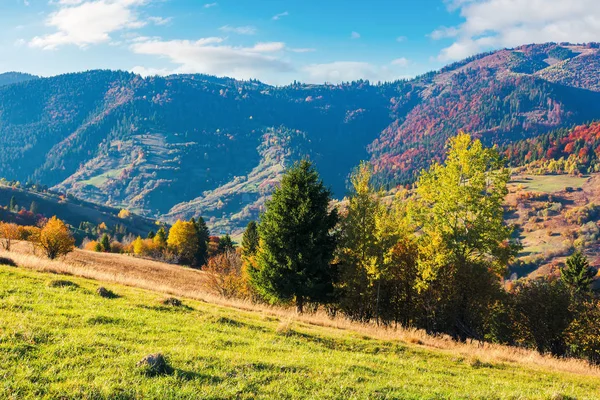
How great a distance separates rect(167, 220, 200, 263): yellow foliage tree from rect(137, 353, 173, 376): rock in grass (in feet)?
341

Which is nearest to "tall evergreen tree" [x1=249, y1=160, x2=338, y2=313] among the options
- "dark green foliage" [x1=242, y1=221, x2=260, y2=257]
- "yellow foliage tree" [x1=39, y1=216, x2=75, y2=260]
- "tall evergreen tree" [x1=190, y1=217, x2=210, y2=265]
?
"yellow foliage tree" [x1=39, y1=216, x2=75, y2=260]

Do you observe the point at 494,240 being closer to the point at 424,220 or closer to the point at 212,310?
the point at 424,220

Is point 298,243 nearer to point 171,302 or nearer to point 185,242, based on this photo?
point 171,302

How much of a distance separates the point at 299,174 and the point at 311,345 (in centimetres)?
1779

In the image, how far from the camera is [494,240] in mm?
27781

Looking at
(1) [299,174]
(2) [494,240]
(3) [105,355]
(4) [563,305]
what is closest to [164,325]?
(3) [105,355]

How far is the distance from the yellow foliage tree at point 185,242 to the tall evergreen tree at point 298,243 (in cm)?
8306

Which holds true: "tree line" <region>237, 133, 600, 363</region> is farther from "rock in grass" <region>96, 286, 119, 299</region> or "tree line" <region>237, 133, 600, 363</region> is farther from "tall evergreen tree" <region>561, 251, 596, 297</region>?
"tall evergreen tree" <region>561, 251, 596, 297</region>

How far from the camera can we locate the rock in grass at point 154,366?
28.1 feet

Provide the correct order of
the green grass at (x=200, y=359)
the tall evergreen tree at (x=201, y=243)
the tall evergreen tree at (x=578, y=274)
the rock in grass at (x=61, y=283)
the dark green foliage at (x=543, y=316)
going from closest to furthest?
the green grass at (x=200, y=359) → the rock in grass at (x=61, y=283) → the dark green foliage at (x=543, y=316) → the tall evergreen tree at (x=578, y=274) → the tall evergreen tree at (x=201, y=243)

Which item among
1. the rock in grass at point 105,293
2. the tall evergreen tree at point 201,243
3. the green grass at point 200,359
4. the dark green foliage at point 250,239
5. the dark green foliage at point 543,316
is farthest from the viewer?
the tall evergreen tree at point 201,243

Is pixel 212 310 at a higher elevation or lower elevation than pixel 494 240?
lower

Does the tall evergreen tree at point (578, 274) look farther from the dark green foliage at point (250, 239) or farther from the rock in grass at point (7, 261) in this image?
the rock in grass at point (7, 261)

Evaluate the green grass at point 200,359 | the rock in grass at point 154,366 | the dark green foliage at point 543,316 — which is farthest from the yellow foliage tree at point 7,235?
the dark green foliage at point 543,316
